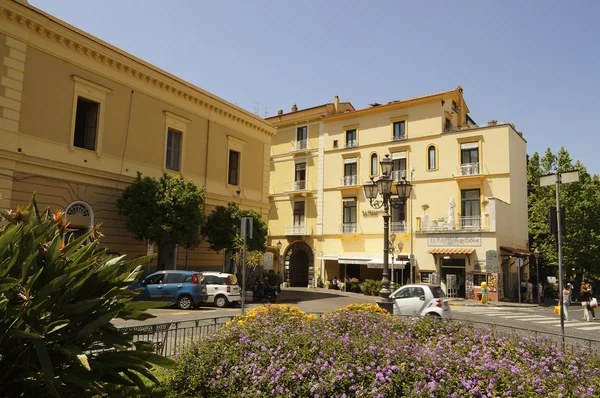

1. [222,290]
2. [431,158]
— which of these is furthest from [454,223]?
[222,290]

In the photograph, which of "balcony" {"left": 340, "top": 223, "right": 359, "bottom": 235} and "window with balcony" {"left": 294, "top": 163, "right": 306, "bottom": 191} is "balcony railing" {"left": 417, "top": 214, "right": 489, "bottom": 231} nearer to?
"balcony" {"left": 340, "top": 223, "right": 359, "bottom": 235}

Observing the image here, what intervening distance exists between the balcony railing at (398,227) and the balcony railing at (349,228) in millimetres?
3292

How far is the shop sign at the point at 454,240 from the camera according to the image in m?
30.4

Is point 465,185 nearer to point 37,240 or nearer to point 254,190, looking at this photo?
point 254,190

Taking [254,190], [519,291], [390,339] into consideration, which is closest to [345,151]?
[254,190]

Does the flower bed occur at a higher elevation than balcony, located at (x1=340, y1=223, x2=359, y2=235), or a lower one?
lower

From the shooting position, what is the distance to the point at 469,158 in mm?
33312

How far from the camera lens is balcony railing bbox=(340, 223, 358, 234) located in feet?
124

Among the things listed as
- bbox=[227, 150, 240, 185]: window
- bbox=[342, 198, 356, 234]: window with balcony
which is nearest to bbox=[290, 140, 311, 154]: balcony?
bbox=[342, 198, 356, 234]: window with balcony

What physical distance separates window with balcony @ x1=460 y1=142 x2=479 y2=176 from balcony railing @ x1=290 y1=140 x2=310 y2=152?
1355 centimetres

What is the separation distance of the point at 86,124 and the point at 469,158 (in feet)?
82.0

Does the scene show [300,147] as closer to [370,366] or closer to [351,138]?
[351,138]

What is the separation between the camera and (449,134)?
34.1m

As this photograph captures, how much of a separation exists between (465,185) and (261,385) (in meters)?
30.5
